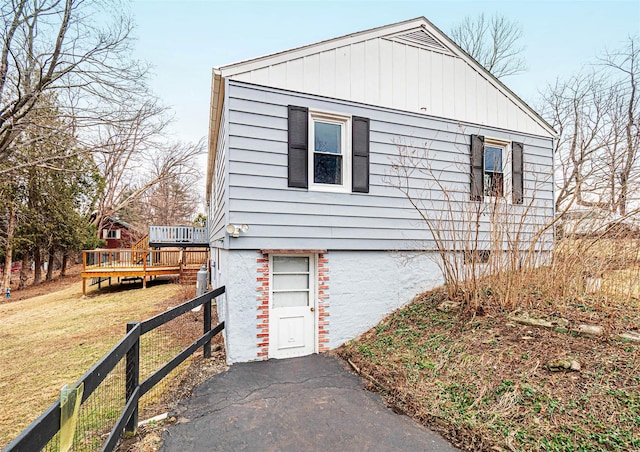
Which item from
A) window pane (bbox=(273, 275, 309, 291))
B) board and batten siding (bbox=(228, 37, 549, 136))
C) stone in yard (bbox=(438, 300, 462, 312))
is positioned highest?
board and batten siding (bbox=(228, 37, 549, 136))

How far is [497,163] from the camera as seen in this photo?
679cm

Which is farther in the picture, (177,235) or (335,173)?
(177,235)

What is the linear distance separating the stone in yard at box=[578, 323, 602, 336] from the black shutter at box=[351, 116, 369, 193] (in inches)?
136

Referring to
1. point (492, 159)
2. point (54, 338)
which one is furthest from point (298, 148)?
point (54, 338)

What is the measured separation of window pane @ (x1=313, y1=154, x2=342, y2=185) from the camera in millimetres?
5281

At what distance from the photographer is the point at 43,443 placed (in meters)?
1.43

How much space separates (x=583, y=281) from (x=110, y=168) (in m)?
25.7

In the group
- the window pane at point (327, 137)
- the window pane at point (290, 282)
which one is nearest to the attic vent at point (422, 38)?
the window pane at point (327, 137)

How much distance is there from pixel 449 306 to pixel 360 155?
2.96 meters

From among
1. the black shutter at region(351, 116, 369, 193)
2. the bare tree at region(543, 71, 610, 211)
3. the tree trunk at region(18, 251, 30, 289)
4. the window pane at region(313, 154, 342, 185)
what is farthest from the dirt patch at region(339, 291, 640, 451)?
the tree trunk at region(18, 251, 30, 289)

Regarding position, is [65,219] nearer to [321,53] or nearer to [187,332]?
[187,332]

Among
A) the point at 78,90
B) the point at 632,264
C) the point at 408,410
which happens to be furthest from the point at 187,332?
the point at 78,90

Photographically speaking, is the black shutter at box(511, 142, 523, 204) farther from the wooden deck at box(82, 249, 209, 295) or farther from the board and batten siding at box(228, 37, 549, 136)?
the wooden deck at box(82, 249, 209, 295)

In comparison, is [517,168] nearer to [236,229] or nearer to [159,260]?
[236,229]
